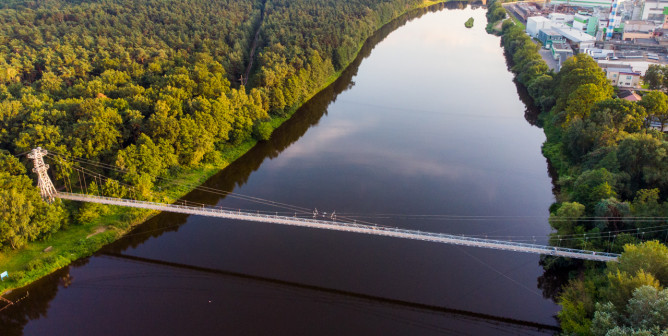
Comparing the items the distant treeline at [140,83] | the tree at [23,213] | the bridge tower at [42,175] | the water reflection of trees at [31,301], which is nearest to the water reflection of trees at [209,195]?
the water reflection of trees at [31,301]

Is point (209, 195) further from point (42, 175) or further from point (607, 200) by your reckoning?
point (607, 200)

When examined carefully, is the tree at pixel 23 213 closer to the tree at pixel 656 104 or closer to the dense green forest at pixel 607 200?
the dense green forest at pixel 607 200

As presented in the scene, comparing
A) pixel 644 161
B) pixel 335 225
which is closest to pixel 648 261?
pixel 644 161

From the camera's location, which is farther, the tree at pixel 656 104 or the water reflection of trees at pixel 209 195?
the tree at pixel 656 104

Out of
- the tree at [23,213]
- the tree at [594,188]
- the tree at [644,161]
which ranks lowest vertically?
the tree at [23,213]

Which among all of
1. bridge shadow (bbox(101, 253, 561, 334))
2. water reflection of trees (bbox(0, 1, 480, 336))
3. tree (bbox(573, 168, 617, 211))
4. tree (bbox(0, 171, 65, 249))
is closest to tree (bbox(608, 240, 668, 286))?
bridge shadow (bbox(101, 253, 561, 334))

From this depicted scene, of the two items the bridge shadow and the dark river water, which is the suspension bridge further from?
the bridge shadow
